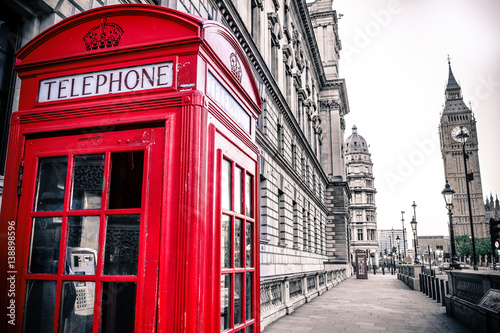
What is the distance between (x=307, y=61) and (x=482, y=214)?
5195 inches

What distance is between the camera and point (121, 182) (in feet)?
7.86

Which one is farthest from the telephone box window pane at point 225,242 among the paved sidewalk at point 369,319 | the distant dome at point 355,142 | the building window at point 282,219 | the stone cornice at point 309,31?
the distant dome at point 355,142

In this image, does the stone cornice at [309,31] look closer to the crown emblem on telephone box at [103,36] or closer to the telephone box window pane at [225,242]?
the crown emblem on telephone box at [103,36]

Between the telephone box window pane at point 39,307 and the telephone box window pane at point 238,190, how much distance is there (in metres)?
1.27

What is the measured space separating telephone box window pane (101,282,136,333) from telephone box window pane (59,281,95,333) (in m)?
0.10

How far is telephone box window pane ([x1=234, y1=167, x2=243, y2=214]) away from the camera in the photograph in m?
2.84

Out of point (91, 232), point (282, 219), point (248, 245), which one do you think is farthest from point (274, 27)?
point (91, 232)

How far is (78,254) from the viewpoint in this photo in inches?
92.4

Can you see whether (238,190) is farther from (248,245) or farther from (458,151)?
(458,151)

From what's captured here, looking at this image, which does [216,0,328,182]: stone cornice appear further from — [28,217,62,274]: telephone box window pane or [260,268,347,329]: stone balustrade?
[28,217,62,274]: telephone box window pane

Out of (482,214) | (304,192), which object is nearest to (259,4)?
(304,192)

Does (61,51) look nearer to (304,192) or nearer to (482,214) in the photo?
(304,192)

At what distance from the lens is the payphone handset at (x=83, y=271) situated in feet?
7.43

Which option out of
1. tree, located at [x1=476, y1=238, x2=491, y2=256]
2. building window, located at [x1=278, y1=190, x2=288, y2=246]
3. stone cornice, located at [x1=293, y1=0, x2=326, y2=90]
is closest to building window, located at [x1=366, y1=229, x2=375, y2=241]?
tree, located at [x1=476, y1=238, x2=491, y2=256]
